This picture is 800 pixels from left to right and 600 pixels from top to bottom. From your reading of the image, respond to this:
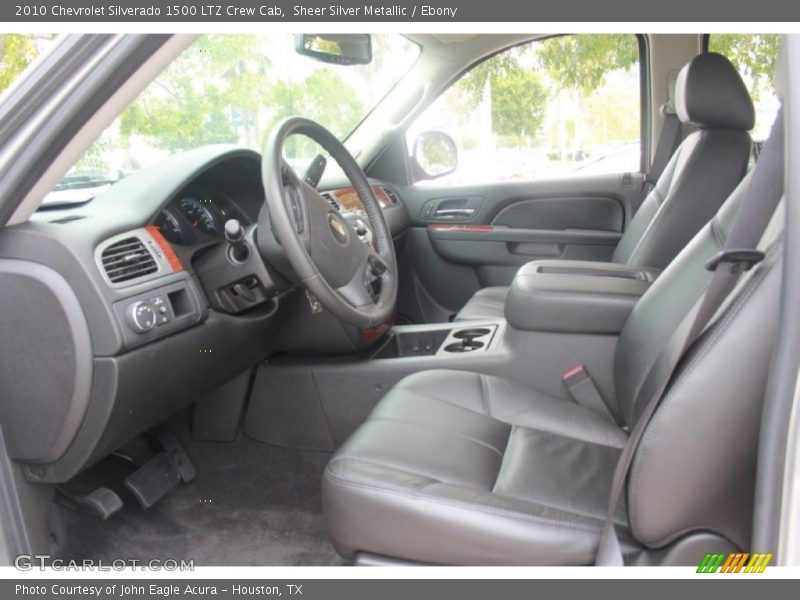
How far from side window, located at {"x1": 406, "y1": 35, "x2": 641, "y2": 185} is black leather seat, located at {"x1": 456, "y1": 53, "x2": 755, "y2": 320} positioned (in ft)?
2.12

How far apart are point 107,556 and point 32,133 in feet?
3.81

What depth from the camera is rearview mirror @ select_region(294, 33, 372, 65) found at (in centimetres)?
172

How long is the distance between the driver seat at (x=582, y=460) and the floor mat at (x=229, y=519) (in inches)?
23.5

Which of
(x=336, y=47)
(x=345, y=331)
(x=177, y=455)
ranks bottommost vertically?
(x=177, y=455)

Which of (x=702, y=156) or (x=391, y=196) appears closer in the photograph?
(x=702, y=156)

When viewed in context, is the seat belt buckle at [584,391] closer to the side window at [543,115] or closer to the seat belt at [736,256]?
the seat belt at [736,256]

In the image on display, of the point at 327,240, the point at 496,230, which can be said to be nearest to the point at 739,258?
the point at 327,240

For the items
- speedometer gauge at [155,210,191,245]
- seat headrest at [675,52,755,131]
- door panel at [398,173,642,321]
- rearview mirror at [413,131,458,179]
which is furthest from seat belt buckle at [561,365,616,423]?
rearview mirror at [413,131,458,179]

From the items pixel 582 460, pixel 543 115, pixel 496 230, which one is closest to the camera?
pixel 582 460

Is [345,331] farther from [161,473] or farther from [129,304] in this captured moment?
[129,304]

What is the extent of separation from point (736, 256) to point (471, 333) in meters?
1.25

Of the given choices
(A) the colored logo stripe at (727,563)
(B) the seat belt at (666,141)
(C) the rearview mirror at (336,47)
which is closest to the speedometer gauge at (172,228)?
(C) the rearview mirror at (336,47)

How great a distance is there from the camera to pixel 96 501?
69.2 inches

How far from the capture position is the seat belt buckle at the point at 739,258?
38.6 inches
